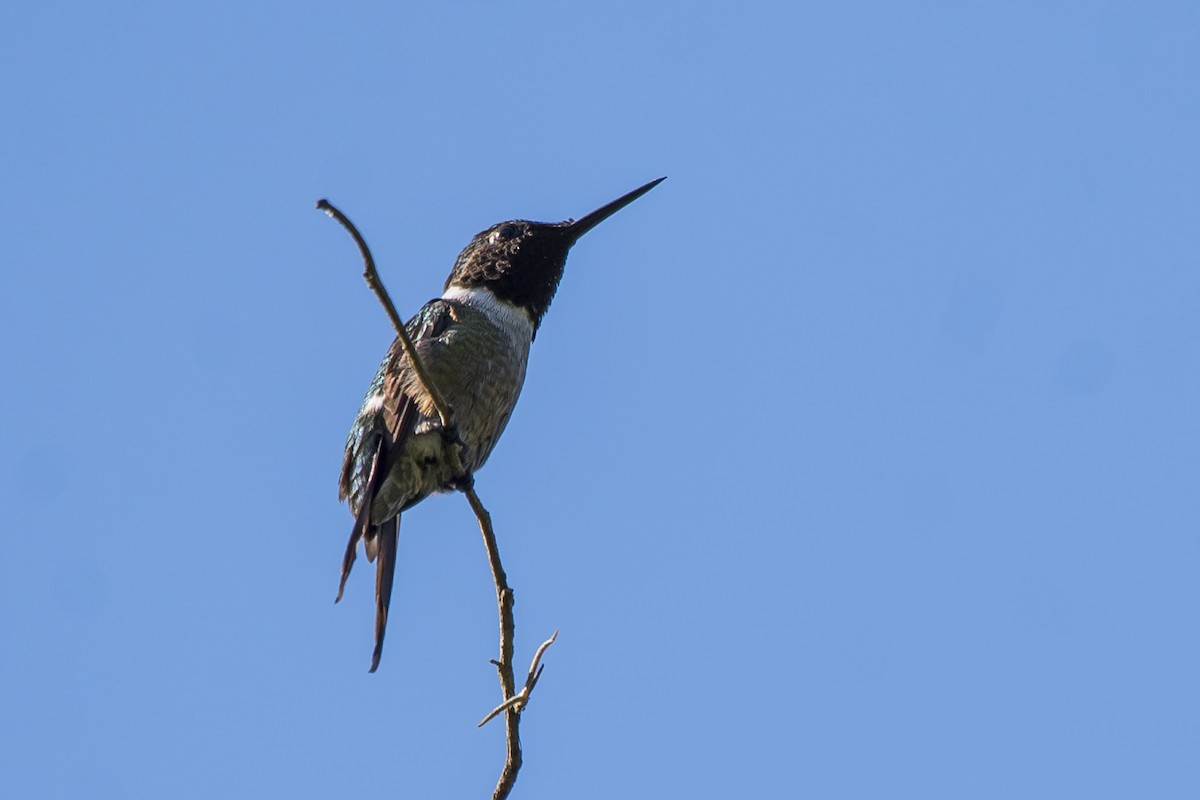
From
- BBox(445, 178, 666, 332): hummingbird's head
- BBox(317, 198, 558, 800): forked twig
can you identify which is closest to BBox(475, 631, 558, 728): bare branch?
BBox(317, 198, 558, 800): forked twig

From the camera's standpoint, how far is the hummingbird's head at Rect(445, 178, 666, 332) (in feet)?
23.1

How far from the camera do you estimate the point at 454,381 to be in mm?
6070

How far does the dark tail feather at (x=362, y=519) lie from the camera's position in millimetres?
4977

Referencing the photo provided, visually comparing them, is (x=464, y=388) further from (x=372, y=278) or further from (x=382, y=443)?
(x=372, y=278)

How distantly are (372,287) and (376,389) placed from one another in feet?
9.38

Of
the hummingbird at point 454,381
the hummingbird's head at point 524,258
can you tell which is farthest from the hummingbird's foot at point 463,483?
the hummingbird's head at point 524,258

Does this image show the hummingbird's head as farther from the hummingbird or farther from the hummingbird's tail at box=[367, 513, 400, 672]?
the hummingbird's tail at box=[367, 513, 400, 672]

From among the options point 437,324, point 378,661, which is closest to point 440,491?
point 437,324

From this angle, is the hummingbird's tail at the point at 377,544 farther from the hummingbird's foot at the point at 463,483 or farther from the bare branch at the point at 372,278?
the bare branch at the point at 372,278

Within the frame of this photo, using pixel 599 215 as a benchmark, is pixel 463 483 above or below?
below

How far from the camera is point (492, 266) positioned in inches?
280

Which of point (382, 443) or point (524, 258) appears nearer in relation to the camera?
point (382, 443)

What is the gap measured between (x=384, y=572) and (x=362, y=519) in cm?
35

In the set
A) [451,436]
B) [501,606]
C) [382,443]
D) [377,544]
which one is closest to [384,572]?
[377,544]
